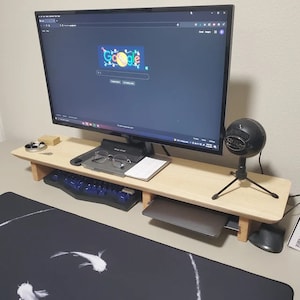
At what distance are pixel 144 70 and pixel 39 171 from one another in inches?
23.9

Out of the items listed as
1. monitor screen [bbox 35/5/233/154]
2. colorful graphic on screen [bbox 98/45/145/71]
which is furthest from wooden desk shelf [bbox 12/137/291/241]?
colorful graphic on screen [bbox 98/45/145/71]

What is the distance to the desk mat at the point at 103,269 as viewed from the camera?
2.58 feet

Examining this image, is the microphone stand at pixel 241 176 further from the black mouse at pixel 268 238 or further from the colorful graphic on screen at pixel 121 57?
the colorful graphic on screen at pixel 121 57

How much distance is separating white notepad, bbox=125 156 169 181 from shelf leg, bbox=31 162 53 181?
421 millimetres

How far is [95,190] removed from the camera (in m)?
1.17

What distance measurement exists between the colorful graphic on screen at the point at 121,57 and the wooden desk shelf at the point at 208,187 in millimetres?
359

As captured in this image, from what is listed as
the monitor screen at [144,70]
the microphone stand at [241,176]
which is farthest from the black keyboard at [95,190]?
the microphone stand at [241,176]

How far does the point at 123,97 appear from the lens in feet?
3.68

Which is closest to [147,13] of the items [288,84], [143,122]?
[143,122]

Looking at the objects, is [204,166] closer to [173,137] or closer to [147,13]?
[173,137]

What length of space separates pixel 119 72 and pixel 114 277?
63cm

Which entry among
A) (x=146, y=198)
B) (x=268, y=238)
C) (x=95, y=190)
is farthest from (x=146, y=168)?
(x=268, y=238)

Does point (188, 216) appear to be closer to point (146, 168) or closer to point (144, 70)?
point (146, 168)

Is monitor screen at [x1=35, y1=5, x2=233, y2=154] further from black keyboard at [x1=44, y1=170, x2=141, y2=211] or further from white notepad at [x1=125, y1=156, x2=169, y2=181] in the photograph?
black keyboard at [x1=44, y1=170, x2=141, y2=211]
